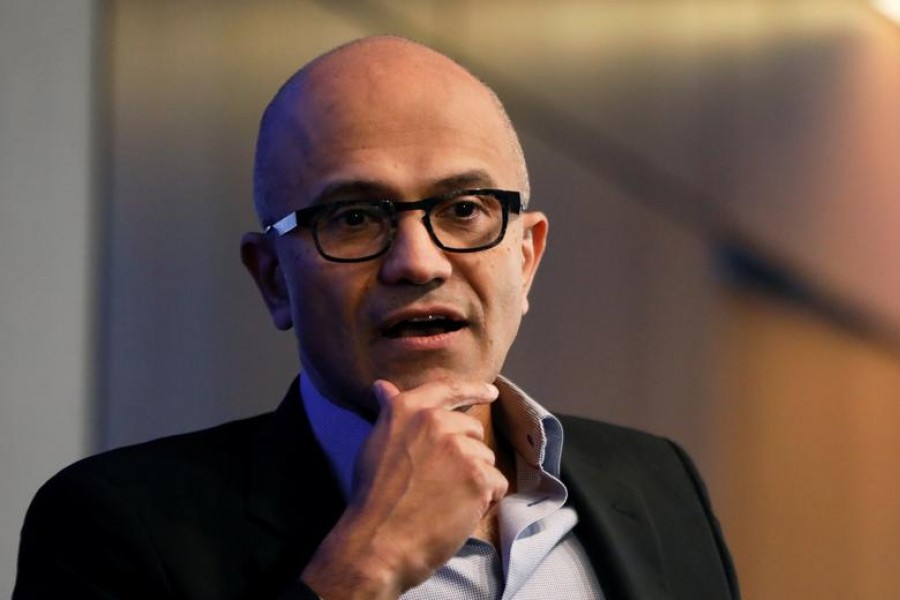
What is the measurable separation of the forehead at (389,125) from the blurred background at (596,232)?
774mm

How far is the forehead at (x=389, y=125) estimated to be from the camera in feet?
4.24

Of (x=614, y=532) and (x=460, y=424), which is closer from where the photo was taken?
(x=460, y=424)

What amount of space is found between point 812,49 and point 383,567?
80.6 inches

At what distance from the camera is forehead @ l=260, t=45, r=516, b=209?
4.24 ft

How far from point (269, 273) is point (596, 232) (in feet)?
4.21

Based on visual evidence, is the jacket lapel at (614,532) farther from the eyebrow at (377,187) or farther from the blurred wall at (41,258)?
the blurred wall at (41,258)

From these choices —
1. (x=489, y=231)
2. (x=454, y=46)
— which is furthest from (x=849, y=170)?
(x=489, y=231)

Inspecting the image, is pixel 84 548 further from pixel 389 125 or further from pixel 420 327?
pixel 389 125

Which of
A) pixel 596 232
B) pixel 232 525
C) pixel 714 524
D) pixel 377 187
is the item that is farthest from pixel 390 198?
pixel 596 232

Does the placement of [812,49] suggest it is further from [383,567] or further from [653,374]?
[383,567]

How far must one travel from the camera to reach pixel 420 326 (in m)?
1.27

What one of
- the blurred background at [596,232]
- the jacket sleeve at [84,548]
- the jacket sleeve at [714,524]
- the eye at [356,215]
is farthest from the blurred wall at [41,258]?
the jacket sleeve at [714,524]

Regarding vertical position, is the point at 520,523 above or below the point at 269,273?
below

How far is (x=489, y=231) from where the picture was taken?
132 centimetres
